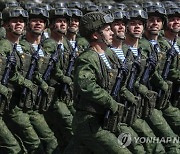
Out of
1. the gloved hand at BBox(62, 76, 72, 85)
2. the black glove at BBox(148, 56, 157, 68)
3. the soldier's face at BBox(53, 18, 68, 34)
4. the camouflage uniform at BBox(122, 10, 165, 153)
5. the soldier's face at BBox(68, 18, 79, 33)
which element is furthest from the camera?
the soldier's face at BBox(68, 18, 79, 33)

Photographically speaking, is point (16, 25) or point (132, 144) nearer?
point (132, 144)

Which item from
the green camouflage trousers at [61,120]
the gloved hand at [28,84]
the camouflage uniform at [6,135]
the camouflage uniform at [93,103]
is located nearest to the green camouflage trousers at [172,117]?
the green camouflage trousers at [61,120]

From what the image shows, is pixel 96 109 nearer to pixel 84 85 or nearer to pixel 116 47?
pixel 84 85

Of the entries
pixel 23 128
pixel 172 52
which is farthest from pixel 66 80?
pixel 172 52

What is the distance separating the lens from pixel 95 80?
12797 mm

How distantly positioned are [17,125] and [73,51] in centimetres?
179

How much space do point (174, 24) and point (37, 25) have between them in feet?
7.24

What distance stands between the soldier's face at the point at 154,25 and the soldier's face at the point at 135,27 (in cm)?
49

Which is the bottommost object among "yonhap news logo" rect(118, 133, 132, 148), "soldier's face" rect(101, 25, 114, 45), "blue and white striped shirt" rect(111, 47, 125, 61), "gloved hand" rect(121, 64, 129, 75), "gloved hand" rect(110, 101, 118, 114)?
"yonhap news logo" rect(118, 133, 132, 148)

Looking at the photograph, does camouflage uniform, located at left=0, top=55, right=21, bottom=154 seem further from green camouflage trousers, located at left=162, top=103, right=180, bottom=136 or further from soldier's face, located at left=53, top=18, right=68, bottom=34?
green camouflage trousers, located at left=162, top=103, right=180, bottom=136

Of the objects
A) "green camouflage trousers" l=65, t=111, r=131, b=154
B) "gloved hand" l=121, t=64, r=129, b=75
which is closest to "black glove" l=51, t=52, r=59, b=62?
"gloved hand" l=121, t=64, r=129, b=75

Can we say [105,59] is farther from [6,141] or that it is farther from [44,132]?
[44,132]

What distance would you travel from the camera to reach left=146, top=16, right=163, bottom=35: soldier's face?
53.7ft

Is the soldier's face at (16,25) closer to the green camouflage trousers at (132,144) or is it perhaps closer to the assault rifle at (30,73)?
the assault rifle at (30,73)
